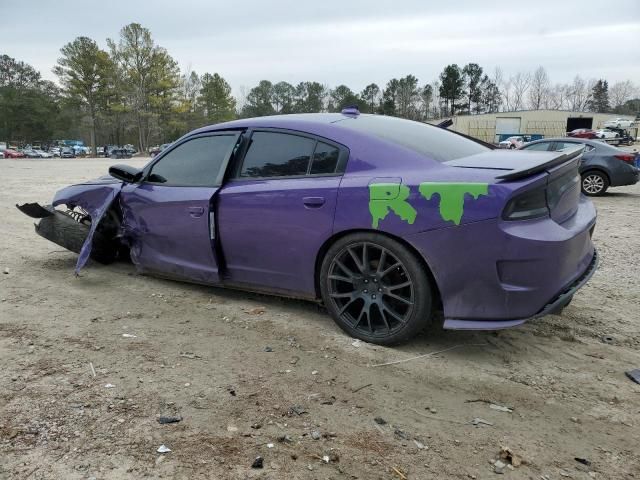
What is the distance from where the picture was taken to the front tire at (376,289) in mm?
3121

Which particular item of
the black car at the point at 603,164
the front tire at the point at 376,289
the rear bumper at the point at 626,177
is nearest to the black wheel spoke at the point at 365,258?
the front tire at the point at 376,289

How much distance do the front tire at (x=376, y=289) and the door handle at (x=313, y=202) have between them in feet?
0.93

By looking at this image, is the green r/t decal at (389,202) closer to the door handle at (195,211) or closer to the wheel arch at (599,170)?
the door handle at (195,211)

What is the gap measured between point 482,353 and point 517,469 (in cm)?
118

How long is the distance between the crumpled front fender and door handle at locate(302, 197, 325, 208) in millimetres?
2210

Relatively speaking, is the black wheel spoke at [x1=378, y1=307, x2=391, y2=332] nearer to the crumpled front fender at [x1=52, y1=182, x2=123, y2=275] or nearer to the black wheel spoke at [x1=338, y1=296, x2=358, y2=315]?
the black wheel spoke at [x1=338, y1=296, x2=358, y2=315]

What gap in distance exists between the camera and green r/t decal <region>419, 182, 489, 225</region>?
2.85 m

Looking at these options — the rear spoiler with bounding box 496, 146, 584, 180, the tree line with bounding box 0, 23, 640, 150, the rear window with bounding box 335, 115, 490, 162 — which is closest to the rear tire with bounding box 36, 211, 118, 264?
the rear window with bounding box 335, 115, 490, 162

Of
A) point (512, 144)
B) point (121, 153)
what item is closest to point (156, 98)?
point (121, 153)

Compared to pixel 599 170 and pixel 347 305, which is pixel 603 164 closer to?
pixel 599 170

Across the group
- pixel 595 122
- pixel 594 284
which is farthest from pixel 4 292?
pixel 595 122

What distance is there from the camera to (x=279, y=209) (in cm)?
360

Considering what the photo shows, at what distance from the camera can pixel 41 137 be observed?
81.9m

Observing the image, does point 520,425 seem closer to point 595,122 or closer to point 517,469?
point 517,469
